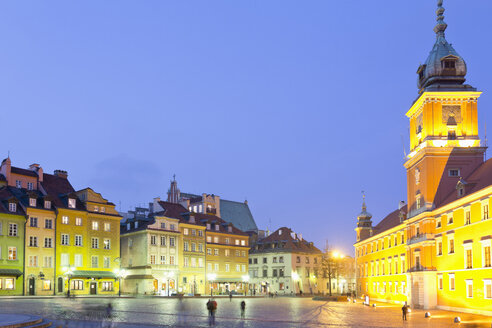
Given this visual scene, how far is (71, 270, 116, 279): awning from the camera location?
249 feet

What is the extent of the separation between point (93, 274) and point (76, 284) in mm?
2822

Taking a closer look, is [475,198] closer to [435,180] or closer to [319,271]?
[435,180]

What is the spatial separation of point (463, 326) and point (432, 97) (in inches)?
1254

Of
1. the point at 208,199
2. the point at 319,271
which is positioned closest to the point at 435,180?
the point at 319,271

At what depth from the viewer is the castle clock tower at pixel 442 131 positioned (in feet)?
189

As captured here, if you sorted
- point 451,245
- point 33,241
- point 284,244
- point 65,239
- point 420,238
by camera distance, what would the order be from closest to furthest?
point 451,245 < point 420,238 < point 33,241 < point 65,239 < point 284,244

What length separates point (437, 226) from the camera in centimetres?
5578

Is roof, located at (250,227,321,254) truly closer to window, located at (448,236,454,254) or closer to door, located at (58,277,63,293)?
door, located at (58,277,63,293)

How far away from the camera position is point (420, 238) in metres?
58.1

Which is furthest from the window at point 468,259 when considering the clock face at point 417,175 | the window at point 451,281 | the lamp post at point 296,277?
the lamp post at point 296,277

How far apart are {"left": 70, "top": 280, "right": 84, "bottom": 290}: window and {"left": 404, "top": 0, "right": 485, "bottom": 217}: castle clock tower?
45154 millimetres

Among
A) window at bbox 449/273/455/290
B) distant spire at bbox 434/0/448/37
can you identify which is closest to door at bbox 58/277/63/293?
window at bbox 449/273/455/290

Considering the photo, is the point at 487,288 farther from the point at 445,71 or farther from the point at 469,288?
the point at 445,71

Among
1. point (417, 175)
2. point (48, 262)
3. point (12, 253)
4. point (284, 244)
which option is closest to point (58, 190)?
Result: point (48, 262)
